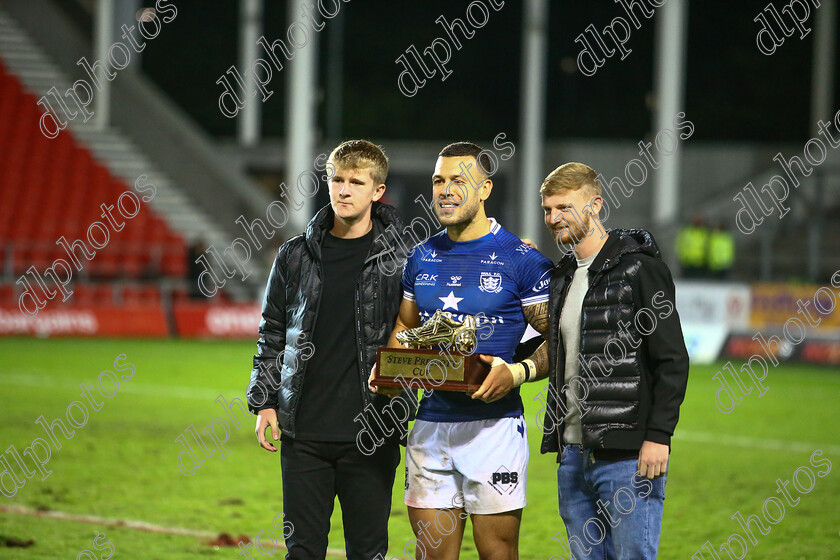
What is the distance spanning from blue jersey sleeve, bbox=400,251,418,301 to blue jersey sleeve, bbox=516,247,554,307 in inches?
18.2

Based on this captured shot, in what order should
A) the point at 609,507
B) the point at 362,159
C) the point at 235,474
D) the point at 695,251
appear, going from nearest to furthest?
the point at 609,507 → the point at 362,159 → the point at 235,474 → the point at 695,251

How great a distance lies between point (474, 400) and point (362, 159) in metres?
1.12

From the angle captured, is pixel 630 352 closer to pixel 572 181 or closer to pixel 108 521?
pixel 572 181

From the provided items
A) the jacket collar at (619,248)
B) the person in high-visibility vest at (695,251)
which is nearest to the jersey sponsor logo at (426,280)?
the jacket collar at (619,248)

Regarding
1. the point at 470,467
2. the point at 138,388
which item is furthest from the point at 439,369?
Answer: the point at 138,388

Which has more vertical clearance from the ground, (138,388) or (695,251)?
(695,251)

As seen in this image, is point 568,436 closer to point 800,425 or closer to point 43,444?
point 43,444

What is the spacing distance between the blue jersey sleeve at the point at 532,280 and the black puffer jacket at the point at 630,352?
0.76 ft

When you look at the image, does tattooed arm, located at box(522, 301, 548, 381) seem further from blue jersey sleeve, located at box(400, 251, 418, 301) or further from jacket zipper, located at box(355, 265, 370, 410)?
jacket zipper, located at box(355, 265, 370, 410)

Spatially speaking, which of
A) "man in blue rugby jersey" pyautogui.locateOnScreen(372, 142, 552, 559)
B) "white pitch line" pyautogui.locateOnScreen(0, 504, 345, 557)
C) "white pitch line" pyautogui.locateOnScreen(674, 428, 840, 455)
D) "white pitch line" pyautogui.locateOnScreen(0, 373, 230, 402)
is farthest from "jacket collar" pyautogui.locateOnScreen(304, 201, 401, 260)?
"white pitch line" pyautogui.locateOnScreen(0, 373, 230, 402)

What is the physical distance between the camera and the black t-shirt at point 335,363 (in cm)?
435

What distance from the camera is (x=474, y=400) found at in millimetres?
4223

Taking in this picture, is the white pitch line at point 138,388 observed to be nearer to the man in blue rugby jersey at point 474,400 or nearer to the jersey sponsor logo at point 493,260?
the man in blue rugby jersey at point 474,400

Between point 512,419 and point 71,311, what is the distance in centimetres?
1824
